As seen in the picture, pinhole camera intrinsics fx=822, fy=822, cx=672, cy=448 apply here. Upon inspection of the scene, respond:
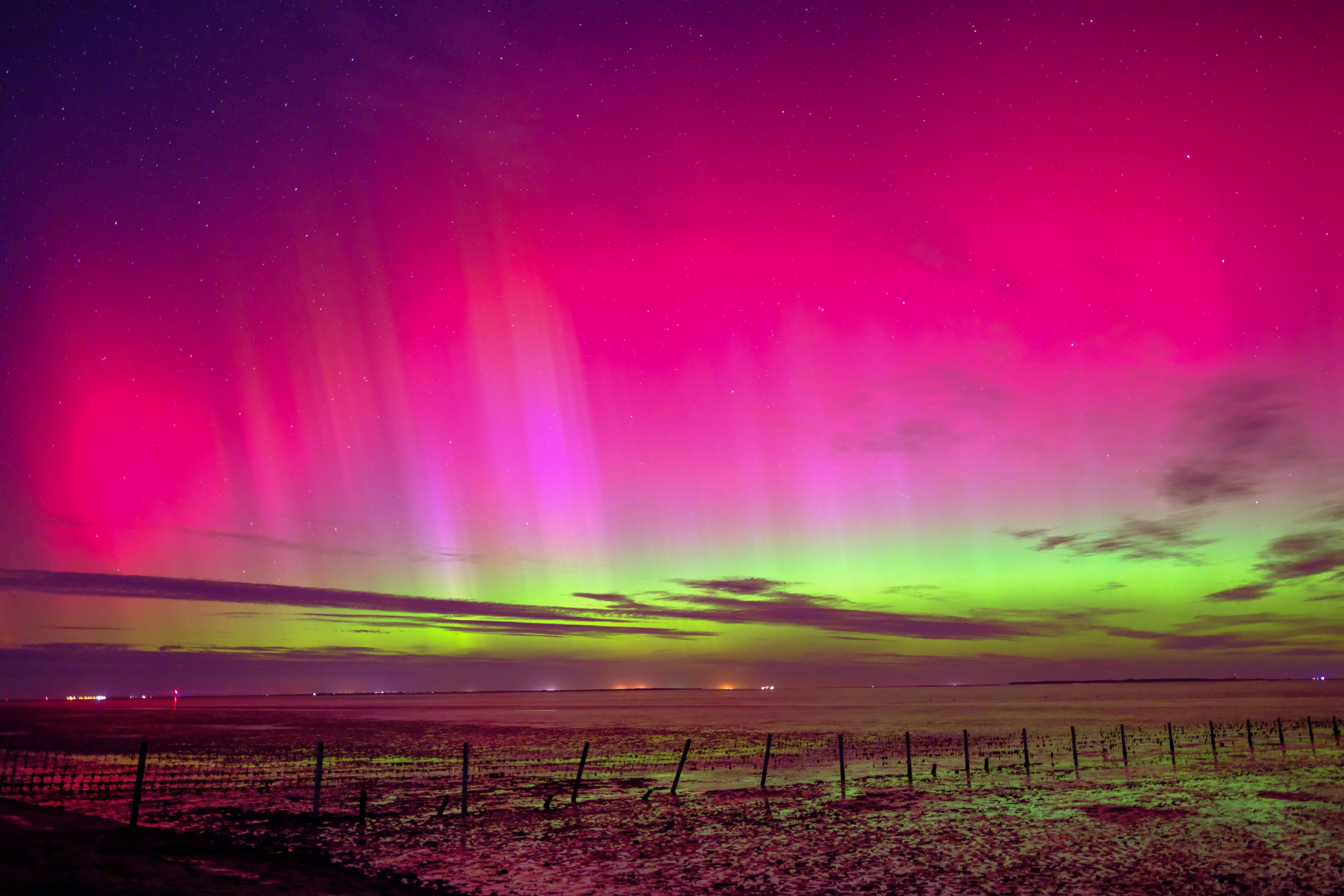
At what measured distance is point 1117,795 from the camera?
3122cm

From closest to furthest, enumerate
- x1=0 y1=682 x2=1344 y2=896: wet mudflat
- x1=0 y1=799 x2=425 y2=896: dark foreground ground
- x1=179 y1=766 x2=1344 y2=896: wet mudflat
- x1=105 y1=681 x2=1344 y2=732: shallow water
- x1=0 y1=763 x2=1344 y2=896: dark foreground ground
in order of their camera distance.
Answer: x1=0 y1=799 x2=425 y2=896: dark foreground ground
x1=0 y1=763 x2=1344 y2=896: dark foreground ground
x1=179 y1=766 x2=1344 y2=896: wet mudflat
x1=0 y1=682 x2=1344 y2=896: wet mudflat
x1=105 y1=681 x2=1344 y2=732: shallow water

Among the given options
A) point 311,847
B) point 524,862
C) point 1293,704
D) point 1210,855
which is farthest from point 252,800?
point 1293,704

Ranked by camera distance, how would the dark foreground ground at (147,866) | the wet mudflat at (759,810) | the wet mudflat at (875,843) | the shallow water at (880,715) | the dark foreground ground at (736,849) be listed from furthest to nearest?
the shallow water at (880,715), the wet mudflat at (759,810), the wet mudflat at (875,843), the dark foreground ground at (736,849), the dark foreground ground at (147,866)

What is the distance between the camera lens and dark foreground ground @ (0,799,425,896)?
15.5 meters

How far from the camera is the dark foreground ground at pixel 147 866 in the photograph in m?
15.5

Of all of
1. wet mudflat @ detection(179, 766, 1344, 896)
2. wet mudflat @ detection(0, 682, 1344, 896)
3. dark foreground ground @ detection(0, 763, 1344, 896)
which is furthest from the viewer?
wet mudflat @ detection(0, 682, 1344, 896)

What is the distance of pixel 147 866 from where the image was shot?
684 inches

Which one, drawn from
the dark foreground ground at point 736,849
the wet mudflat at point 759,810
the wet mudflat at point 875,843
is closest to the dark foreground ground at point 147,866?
the dark foreground ground at point 736,849

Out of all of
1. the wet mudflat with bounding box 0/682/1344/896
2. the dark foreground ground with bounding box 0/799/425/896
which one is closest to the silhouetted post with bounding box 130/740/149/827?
the dark foreground ground with bounding box 0/799/425/896

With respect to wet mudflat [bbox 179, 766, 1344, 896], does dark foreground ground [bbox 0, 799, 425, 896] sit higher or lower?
higher

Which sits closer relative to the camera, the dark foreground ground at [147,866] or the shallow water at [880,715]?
the dark foreground ground at [147,866]

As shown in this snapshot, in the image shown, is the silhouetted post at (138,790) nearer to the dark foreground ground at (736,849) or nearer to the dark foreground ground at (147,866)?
the dark foreground ground at (147,866)

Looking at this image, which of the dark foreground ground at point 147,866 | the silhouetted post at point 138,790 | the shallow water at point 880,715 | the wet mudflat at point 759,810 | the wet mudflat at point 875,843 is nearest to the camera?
the dark foreground ground at point 147,866

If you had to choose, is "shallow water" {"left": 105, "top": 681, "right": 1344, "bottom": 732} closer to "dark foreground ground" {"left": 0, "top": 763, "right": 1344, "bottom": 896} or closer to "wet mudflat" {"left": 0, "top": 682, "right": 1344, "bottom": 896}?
"wet mudflat" {"left": 0, "top": 682, "right": 1344, "bottom": 896}
